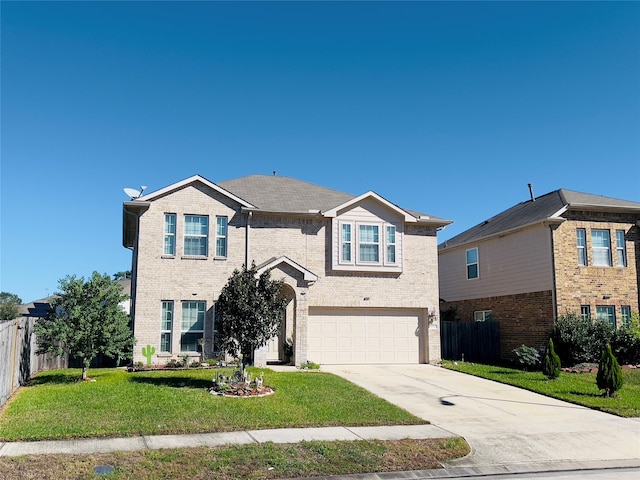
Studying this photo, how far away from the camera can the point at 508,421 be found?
41.2ft

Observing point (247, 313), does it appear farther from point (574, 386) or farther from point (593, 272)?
point (593, 272)

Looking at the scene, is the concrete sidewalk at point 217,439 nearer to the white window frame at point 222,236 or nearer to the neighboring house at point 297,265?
the neighboring house at point 297,265

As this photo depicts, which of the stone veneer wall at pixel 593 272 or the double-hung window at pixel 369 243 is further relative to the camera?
the double-hung window at pixel 369 243

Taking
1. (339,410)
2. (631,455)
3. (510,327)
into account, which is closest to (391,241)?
(510,327)

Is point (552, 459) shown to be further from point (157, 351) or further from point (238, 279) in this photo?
point (157, 351)

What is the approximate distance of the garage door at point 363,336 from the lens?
22.2m

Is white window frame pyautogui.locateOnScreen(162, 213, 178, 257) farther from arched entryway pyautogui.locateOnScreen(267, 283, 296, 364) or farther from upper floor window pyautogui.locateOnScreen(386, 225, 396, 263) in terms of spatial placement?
upper floor window pyautogui.locateOnScreen(386, 225, 396, 263)

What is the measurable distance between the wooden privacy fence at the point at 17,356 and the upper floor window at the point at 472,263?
18.7 meters

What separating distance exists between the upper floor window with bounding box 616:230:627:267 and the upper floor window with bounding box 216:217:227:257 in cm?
1589

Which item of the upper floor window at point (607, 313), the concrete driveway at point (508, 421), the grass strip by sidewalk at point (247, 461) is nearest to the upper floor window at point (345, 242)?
the concrete driveway at point (508, 421)

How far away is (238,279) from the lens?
49.8 feet

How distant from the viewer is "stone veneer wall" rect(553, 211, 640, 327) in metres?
22.5

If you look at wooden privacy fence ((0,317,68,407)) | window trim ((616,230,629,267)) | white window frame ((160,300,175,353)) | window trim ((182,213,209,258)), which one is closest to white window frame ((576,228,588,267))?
window trim ((616,230,629,267))

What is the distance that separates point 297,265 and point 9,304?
59.3m
